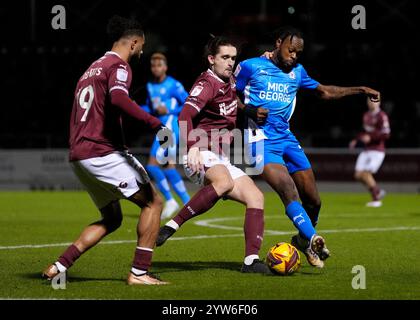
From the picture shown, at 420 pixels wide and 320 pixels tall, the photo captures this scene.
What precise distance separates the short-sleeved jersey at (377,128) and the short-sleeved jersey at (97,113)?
42.0 feet

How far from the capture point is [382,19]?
27.0 meters

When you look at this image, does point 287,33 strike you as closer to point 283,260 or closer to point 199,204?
point 199,204

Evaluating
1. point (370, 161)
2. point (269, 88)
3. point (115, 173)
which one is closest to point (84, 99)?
point (115, 173)

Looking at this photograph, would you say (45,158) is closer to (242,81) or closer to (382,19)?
(382,19)

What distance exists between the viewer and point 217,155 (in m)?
8.92

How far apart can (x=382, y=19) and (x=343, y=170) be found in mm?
5193

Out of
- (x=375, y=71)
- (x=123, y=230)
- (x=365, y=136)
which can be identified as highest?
(x=375, y=71)

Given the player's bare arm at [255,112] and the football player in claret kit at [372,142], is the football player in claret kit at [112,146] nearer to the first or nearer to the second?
the player's bare arm at [255,112]

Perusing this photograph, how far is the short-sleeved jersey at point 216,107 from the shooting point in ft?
28.7

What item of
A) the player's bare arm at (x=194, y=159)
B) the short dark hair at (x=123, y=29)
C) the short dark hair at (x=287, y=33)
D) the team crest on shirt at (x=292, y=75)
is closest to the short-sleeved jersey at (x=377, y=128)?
the team crest on shirt at (x=292, y=75)

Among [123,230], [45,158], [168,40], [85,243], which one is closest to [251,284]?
[85,243]

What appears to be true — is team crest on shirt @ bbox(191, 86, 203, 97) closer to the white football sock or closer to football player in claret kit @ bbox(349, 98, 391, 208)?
the white football sock
